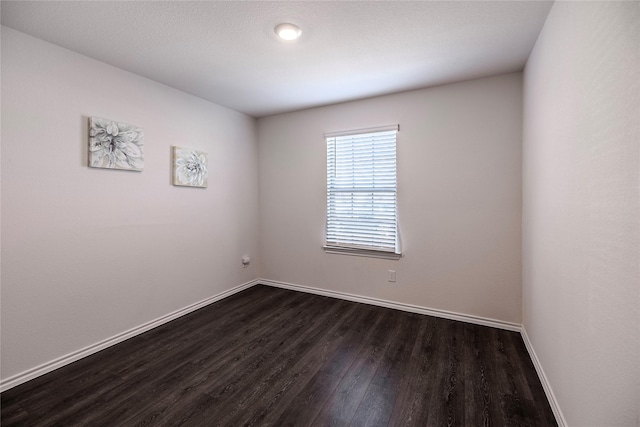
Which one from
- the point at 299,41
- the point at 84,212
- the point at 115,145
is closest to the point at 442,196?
the point at 299,41

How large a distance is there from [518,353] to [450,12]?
106 inches

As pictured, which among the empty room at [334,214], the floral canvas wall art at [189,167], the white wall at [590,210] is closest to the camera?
the white wall at [590,210]

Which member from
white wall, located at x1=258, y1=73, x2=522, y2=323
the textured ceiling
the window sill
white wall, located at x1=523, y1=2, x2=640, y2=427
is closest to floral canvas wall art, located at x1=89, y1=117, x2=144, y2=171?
the textured ceiling

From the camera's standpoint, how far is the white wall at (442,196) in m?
2.79

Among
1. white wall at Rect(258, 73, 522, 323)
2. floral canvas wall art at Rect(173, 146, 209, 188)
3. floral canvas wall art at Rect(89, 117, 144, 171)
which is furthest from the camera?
floral canvas wall art at Rect(173, 146, 209, 188)

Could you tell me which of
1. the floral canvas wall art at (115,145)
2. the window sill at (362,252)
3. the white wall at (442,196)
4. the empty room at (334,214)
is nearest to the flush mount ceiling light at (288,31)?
the empty room at (334,214)

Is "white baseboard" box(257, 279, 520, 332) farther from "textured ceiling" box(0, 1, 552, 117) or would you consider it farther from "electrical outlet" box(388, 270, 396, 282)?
"textured ceiling" box(0, 1, 552, 117)

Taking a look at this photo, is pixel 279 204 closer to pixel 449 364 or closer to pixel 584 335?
pixel 449 364

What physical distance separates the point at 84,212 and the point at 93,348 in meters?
1.18

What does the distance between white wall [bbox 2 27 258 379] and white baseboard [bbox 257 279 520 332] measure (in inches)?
46.7

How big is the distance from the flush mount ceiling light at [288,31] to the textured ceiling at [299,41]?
0.05 meters

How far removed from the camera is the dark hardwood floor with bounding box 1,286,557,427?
171 centimetres

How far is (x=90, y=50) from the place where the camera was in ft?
7.55

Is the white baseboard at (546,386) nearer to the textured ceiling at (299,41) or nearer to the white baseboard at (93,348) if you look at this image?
the textured ceiling at (299,41)
